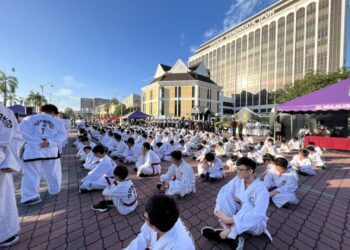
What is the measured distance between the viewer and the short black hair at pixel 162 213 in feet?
4.94

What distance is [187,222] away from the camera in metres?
3.34

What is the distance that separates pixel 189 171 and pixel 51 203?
2.96 m

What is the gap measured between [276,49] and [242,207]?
66747mm

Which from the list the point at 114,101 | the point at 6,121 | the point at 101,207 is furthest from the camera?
the point at 114,101

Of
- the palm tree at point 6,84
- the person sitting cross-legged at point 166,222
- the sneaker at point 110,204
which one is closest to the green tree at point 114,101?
the palm tree at point 6,84

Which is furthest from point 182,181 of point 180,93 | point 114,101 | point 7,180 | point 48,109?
point 114,101

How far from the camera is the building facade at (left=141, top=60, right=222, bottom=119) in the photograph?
50.7 m

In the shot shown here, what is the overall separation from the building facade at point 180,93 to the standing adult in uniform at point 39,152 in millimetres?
44501

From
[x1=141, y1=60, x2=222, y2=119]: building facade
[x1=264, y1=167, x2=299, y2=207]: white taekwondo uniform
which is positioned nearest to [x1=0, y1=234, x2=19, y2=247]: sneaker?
[x1=264, y1=167, x2=299, y2=207]: white taekwondo uniform

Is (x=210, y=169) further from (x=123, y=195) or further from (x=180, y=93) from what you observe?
(x=180, y=93)

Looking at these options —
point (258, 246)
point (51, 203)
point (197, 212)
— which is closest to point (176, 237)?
point (258, 246)

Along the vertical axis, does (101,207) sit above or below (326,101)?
below

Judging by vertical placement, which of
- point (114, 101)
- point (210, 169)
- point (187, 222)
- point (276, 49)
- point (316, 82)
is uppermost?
point (276, 49)

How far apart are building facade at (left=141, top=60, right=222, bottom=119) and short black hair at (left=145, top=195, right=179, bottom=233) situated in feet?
155
